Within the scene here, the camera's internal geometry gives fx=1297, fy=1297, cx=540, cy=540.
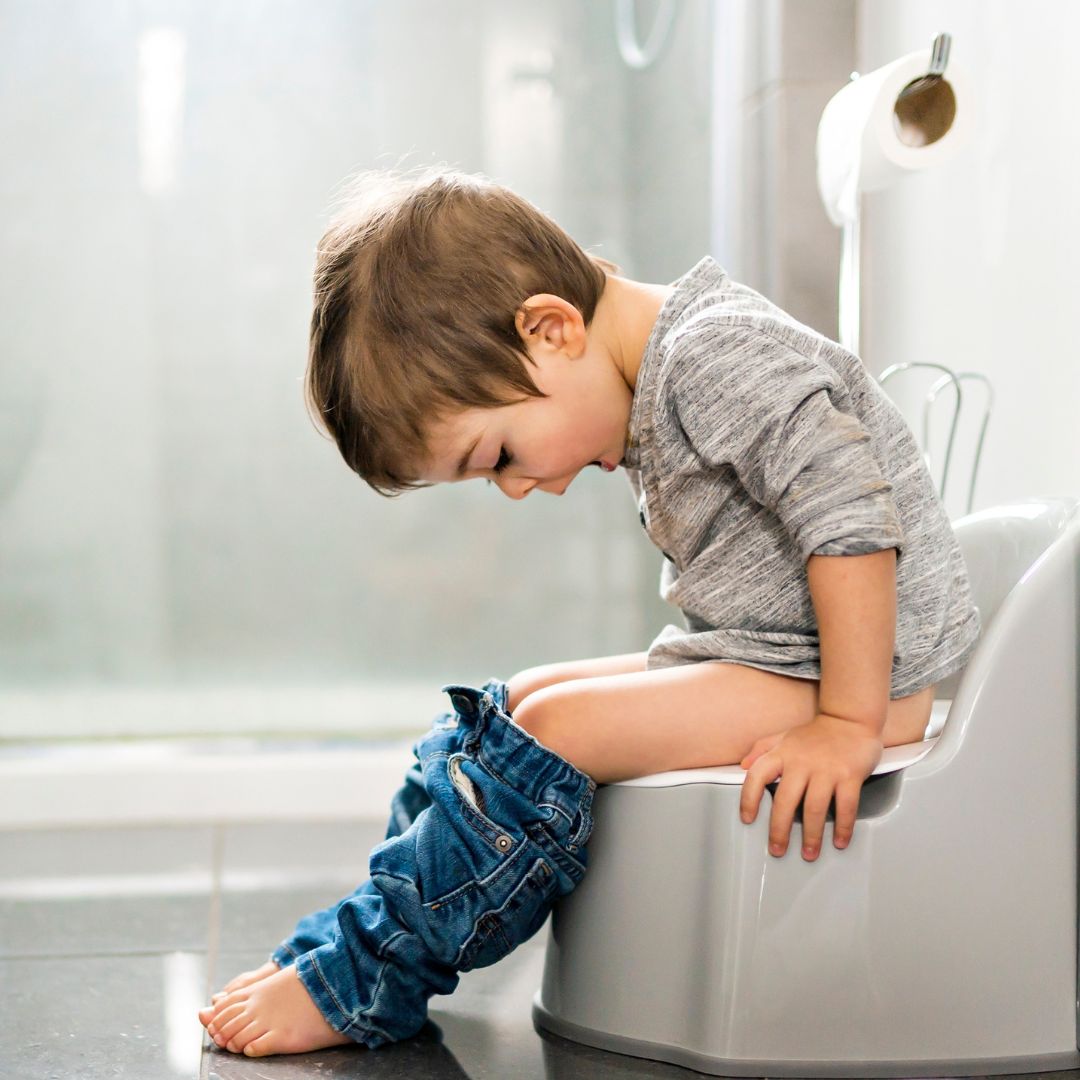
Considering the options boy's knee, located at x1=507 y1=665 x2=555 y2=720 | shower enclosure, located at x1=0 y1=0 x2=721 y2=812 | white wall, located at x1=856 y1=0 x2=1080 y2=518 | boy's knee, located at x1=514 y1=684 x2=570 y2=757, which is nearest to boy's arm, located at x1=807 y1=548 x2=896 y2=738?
boy's knee, located at x1=514 y1=684 x2=570 y2=757

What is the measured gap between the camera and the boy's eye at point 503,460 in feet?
2.94

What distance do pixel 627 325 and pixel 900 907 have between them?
1.39 ft

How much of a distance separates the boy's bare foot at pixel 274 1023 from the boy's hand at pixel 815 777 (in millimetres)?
316

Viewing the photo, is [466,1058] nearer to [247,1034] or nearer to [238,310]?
[247,1034]

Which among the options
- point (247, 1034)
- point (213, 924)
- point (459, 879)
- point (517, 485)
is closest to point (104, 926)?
point (213, 924)

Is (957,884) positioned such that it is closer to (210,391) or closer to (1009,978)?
(1009,978)

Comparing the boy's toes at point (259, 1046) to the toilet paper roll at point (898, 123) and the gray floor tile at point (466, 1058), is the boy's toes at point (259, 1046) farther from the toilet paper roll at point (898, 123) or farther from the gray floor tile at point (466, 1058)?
the toilet paper roll at point (898, 123)

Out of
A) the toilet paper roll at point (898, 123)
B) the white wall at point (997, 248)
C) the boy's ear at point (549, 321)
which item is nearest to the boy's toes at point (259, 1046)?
the boy's ear at point (549, 321)

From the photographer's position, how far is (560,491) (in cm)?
92

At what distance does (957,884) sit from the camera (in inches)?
31.5

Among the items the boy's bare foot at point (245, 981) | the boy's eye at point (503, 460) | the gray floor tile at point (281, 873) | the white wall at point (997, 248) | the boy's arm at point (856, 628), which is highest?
the white wall at point (997, 248)

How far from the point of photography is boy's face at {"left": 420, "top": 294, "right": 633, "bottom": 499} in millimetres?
871

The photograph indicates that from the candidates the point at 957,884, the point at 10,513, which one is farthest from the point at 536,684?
the point at 10,513

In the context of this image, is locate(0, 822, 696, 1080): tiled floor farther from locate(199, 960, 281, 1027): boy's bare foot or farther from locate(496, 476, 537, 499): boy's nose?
locate(496, 476, 537, 499): boy's nose
